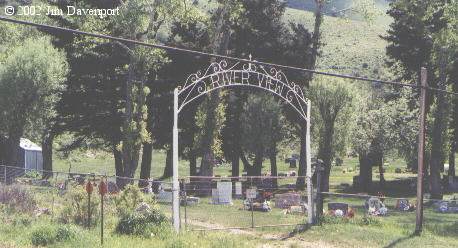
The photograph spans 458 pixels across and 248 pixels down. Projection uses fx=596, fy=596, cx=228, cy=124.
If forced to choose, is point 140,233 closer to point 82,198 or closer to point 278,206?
point 82,198

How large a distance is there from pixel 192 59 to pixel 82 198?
88.4 ft

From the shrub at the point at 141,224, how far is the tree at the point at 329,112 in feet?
76.1

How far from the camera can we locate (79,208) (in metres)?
17.8

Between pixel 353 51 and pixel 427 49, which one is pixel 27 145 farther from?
pixel 353 51

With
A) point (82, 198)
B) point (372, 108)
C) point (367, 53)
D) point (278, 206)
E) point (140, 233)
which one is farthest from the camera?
point (367, 53)

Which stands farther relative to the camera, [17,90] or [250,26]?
[250,26]

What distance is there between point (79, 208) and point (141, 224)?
268 centimetres

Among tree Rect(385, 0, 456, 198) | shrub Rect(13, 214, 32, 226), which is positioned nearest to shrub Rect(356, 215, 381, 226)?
shrub Rect(13, 214, 32, 226)

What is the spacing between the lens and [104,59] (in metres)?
42.0

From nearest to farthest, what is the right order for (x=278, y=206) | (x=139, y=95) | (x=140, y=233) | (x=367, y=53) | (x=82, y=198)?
(x=140, y=233), (x=82, y=198), (x=278, y=206), (x=139, y=95), (x=367, y=53)

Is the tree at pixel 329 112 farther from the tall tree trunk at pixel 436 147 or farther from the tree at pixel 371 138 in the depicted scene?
the tree at pixel 371 138

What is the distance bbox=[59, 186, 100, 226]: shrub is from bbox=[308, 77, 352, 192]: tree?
22.8 m

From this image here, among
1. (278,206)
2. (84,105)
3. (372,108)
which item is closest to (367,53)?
(372,108)

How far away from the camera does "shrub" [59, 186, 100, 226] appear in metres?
17.7
